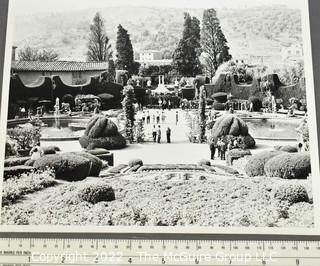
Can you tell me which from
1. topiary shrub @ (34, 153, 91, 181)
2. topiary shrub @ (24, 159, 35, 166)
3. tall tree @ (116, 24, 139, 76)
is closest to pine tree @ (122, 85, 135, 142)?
tall tree @ (116, 24, 139, 76)

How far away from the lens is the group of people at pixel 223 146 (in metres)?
3.45

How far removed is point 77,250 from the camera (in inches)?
123

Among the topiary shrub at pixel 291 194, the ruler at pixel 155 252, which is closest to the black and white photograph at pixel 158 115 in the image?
the topiary shrub at pixel 291 194

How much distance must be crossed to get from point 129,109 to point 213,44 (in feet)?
2.96

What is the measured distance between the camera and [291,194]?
324cm

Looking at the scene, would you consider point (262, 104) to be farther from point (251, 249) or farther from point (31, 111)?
point (31, 111)

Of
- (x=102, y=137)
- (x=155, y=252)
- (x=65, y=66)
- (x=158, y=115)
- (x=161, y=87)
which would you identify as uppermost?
(x=65, y=66)

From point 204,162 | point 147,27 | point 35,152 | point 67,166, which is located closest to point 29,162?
point 35,152

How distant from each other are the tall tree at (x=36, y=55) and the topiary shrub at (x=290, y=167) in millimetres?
1993

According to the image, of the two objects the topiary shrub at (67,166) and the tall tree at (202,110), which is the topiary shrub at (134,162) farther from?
the tall tree at (202,110)

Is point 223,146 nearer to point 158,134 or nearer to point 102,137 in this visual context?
point 158,134

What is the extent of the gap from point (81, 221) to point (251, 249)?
1.27 m

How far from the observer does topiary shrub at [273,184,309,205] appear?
3236 millimetres

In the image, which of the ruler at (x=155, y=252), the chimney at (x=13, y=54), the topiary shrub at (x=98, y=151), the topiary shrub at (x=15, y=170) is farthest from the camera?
the chimney at (x=13, y=54)
